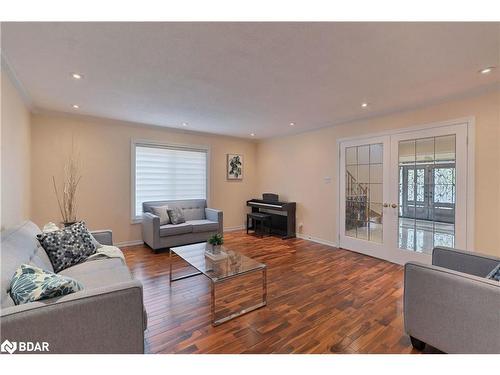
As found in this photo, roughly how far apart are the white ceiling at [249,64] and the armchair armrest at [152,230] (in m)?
1.79

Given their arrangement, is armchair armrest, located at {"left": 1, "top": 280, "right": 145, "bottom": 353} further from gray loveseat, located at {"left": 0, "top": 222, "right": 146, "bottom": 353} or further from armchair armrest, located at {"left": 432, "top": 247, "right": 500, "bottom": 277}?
armchair armrest, located at {"left": 432, "top": 247, "right": 500, "bottom": 277}

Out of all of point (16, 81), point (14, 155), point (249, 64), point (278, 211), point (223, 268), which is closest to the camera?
point (249, 64)

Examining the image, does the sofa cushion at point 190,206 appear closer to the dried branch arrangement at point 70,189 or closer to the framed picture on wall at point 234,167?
the framed picture on wall at point 234,167

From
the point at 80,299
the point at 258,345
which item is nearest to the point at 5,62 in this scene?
the point at 80,299

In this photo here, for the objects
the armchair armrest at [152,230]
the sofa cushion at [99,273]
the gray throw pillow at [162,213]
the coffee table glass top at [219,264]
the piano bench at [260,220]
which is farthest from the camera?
the piano bench at [260,220]

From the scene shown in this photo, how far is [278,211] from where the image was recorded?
210 inches

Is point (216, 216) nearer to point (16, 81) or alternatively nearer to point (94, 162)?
point (94, 162)

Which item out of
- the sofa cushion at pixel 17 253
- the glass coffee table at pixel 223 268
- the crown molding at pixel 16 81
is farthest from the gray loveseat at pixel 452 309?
the crown molding at pixel 16 81

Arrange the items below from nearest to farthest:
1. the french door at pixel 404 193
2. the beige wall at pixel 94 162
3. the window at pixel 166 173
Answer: the french door at pixel 404 193 < the beige wall at pixel 94 162 < the window at pixel 166 173

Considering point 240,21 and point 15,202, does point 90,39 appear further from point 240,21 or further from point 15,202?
point 15,202

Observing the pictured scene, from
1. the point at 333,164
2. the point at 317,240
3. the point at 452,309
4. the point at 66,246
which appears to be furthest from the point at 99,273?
the point at 333,164

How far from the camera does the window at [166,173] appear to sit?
4559 millimetres

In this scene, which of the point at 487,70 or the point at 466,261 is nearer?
the point at 466,261

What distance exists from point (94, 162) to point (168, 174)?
132cm
